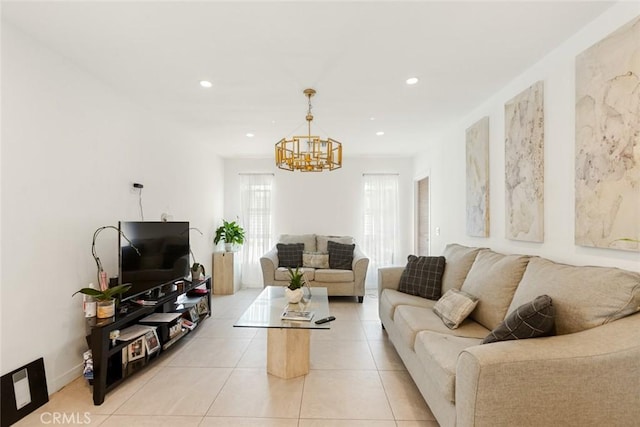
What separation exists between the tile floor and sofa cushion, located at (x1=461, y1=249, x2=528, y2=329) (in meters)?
0.77

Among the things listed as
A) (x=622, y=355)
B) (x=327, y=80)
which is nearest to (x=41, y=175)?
(x=327, y=80)

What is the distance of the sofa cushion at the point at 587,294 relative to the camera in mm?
1466

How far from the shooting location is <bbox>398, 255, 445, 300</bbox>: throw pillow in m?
3.08

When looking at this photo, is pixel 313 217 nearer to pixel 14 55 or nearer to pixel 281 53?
pixel 281 53

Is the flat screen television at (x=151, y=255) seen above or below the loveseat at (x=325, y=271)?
above

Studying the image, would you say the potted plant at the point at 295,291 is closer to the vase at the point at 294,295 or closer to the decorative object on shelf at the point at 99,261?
the vase at the point at 294,295

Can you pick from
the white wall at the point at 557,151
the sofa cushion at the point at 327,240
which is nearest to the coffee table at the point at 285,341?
the white wall at the point at 557,151

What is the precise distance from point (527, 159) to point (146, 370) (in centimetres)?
364

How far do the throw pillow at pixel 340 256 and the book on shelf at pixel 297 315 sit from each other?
2.43 meters

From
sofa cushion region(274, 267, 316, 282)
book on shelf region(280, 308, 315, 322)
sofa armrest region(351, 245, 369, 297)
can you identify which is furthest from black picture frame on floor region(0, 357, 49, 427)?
sofa armrest region(351, 245, 369, 297)

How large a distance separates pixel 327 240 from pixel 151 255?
3133 millimetres

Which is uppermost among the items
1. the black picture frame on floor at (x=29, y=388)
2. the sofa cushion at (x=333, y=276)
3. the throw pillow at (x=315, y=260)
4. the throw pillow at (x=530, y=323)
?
the throw pillow at (x=530, y=323)
